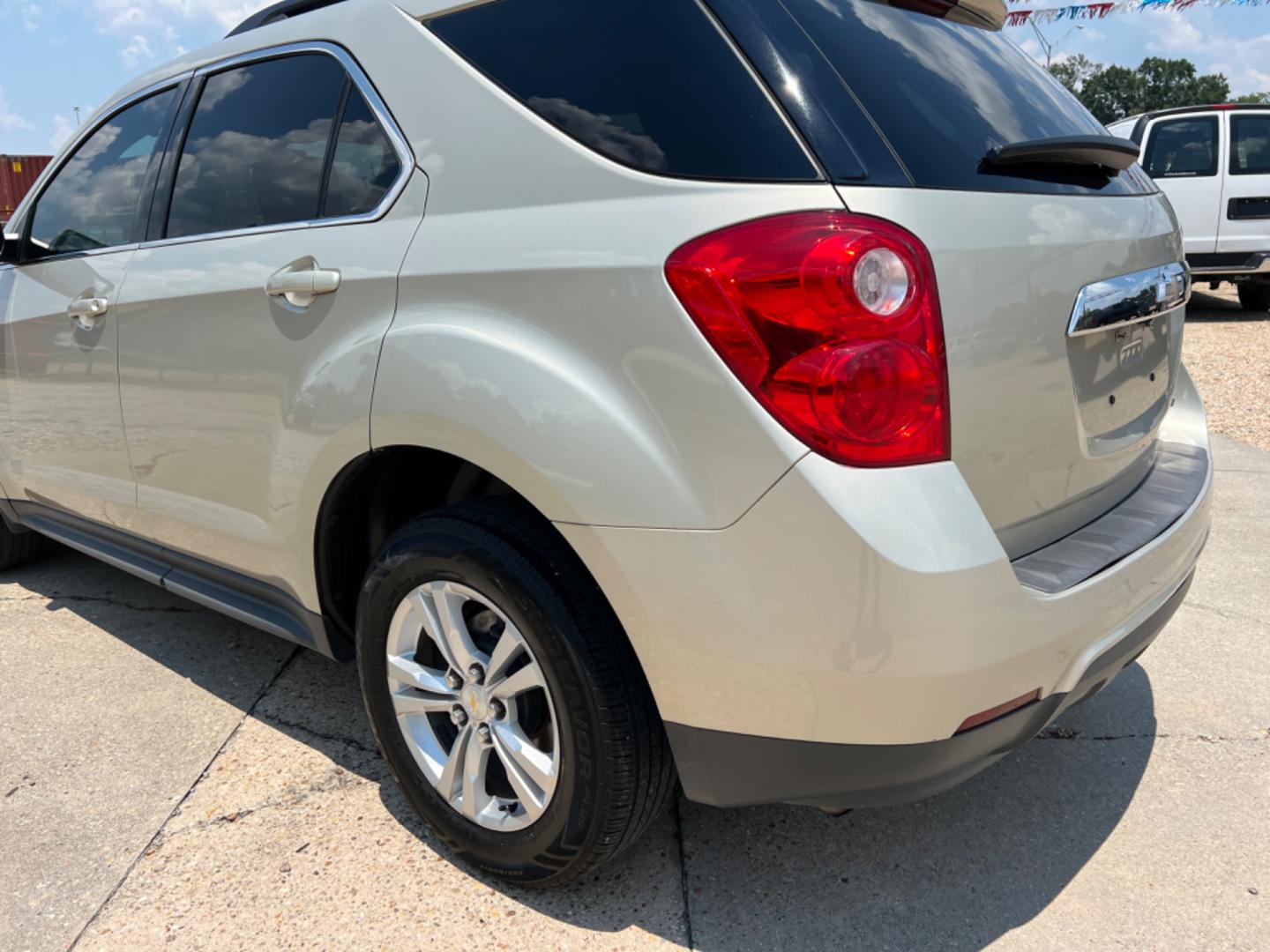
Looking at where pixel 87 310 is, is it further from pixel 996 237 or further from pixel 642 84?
pixel 996 237

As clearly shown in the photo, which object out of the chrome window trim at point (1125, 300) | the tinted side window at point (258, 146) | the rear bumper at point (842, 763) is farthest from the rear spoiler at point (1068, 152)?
the tinted side window at point (258, 146)

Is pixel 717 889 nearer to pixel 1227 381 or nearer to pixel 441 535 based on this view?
pixel 441 535

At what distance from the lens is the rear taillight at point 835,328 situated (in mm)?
1522

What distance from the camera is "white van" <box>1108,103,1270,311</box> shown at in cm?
1010

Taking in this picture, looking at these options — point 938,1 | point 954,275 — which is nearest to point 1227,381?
point 938,1

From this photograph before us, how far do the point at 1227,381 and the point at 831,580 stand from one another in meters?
7.57

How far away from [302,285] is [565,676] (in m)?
1.03

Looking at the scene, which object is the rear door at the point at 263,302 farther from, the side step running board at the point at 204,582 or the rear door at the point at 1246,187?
the rear door at the point at 1246,187

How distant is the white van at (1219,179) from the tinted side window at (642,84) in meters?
9.86

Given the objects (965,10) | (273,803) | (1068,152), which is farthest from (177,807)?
(965,10)

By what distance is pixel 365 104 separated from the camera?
7.20ft

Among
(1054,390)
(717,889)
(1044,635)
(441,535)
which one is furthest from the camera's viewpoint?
(717,889)

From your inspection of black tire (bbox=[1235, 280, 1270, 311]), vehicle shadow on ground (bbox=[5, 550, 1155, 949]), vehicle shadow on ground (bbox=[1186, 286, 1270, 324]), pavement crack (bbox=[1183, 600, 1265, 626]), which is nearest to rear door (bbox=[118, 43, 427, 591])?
vehicle shadow on ground (bbox=[5, 550, 1155, 949])

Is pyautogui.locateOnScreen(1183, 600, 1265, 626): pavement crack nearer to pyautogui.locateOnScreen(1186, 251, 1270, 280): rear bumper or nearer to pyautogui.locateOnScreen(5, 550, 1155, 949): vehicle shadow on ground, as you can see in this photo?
pyautogui.locateOnScreen(5, 550, 1155, 949): vehicle shadow on ground
